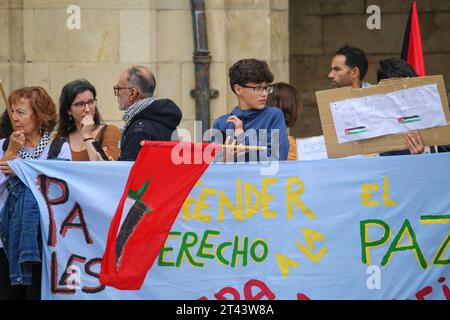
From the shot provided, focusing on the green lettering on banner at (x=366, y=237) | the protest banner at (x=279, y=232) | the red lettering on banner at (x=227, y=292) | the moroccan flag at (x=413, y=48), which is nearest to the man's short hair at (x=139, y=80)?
the protest banner at (x=279, y=232)

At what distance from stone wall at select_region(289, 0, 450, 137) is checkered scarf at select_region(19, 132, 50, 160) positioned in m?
5.59

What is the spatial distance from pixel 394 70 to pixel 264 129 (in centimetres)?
109

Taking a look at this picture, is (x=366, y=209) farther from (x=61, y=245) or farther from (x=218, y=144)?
(x=61, y=245)

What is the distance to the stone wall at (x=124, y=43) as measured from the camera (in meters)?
11.5

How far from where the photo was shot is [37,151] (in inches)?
330

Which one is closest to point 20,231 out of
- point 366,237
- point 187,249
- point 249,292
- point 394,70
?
point 187,249

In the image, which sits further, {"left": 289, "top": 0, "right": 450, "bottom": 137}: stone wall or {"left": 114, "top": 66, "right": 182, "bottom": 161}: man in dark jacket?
{"left": 289, "top": 0, "right": 450, "bottom": 137}: stone wall

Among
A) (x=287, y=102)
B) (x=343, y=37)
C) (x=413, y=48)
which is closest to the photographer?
(x=287, y=102)

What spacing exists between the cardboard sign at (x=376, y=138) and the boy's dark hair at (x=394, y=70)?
44 centimetres

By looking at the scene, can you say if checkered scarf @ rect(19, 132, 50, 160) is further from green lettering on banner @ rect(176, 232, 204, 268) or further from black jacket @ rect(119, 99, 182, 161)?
green lettering on banner @ rect(176, 232, 204, 268)

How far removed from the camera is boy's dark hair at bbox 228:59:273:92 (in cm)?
844

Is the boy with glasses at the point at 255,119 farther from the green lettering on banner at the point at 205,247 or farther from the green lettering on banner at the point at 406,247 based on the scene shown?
the green lettering on banner at the point at 406,247

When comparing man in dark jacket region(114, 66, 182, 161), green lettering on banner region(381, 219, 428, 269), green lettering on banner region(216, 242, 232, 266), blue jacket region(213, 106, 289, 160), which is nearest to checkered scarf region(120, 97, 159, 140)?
man in dark jacket region(114, 66, 182, 161)

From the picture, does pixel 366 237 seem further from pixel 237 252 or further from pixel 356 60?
pixel 356 60
